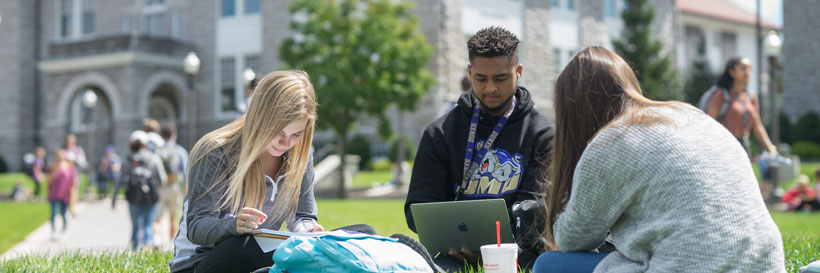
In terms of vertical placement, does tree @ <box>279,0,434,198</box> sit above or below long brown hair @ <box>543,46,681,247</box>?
above

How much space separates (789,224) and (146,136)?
955cm

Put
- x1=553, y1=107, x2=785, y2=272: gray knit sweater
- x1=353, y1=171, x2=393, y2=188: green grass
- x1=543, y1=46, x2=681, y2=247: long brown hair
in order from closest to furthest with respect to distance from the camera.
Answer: x1=553, y1=107, x2=785, y2=272: gray knit sweater, x1=543, y1=46, x2=681, y2=247: long brown hair, x1=353, y1=171, x2=393, y2=188: green grass

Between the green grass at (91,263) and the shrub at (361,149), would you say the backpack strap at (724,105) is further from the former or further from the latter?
the shrub at (361,149)

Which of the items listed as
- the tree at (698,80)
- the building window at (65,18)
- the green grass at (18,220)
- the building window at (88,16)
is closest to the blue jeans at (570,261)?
the green grass at (18,220)

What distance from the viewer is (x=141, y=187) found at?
385 inches

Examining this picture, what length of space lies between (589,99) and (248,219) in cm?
165

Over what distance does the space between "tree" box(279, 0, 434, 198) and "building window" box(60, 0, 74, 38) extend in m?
17.8

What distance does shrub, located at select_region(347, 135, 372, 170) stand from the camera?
28.2 meters

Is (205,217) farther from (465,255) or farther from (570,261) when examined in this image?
(570,261)

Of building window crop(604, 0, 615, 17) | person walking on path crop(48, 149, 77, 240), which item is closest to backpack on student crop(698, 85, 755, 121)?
person walking on path crop(48, 149, 77, 240)

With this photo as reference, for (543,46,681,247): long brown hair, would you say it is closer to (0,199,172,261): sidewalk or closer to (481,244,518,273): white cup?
(481,244,518,273): white cup

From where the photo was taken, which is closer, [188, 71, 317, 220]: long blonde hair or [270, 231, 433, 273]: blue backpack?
[270, 231, 433, 273]: blue backpack

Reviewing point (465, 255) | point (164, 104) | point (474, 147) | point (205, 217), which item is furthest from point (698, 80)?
point (205, 217)

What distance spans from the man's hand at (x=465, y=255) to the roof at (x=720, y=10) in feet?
116
